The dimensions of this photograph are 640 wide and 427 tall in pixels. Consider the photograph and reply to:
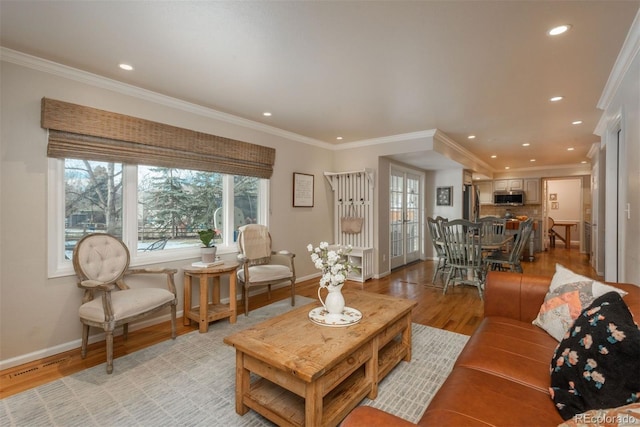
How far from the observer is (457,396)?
46.9 inches

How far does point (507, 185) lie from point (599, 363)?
9.20 metres

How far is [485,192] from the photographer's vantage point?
30.8 feet

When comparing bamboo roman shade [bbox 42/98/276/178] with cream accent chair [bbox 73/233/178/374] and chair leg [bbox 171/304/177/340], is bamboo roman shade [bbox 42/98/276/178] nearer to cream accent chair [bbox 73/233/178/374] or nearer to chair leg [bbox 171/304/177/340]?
cream accent chair [bbox 73/233/178/374]

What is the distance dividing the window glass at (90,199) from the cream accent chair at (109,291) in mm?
208

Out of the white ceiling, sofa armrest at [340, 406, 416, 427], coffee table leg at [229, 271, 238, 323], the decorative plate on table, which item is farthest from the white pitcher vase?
the white ceiling

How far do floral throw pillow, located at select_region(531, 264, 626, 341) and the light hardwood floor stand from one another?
123 cm

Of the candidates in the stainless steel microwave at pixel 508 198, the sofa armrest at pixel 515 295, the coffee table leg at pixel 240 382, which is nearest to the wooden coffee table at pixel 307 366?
the coffee table leg at pixel 240 382

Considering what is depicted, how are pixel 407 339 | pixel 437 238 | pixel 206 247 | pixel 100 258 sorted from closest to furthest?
pixel 407 339 < pixel 100 258 < pixel 206 247 < pixel 437 238

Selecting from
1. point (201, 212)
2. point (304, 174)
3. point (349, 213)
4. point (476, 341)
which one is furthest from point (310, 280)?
point (476, 341)

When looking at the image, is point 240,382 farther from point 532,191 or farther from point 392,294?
point 532,191

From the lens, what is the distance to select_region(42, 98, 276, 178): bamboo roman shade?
2.49 m

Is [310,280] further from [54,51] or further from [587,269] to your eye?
[587,269]

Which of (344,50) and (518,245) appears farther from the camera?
(518,245)

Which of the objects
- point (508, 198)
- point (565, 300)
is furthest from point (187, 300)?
point (508, 198)
